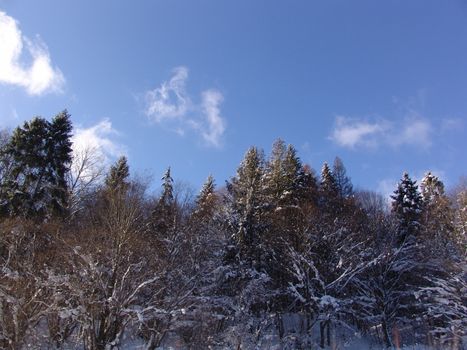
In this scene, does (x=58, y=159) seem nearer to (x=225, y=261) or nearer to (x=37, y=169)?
(x=37, y=169)

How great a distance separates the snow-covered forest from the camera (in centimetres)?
1568

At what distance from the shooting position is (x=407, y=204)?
34.4 meters

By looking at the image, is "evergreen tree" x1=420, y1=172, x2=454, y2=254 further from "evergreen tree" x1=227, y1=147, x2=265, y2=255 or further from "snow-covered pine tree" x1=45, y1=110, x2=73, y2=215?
"snow-covered pine tree" x1=45, y1=110, x2=73, y2=215

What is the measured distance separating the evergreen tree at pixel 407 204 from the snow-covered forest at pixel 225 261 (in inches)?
4.0

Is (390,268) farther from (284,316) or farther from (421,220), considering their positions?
(421,220)

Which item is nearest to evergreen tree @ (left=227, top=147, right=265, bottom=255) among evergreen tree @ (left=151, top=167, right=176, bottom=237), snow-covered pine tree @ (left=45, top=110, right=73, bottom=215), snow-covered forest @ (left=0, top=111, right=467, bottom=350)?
snow-covered forest @ (left=0, top=111, right=467, bottom=350)

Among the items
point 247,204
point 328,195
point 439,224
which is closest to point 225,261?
point 247,204

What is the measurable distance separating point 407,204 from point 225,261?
16.3 meters

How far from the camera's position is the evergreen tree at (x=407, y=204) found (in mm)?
32875

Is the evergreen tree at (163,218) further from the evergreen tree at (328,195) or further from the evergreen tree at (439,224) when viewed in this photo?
the evergreen tree at (439,224)

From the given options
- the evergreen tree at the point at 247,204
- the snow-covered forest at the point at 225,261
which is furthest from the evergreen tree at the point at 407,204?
the evergreen tree at the point at 247,204

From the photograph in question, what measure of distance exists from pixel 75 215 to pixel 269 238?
13.1 metres

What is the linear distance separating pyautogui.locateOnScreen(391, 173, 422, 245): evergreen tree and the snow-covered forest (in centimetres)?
10

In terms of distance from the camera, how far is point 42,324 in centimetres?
1730
